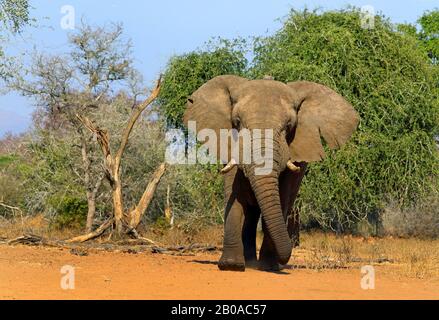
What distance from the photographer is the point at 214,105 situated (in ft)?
37.2

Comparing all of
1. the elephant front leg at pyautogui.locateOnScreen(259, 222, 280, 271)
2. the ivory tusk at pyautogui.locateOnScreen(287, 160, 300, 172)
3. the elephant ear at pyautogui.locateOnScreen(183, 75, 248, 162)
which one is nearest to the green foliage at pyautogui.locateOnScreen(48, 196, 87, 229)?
the elephant ear at pyautogui.locateOnScreen(183, 75, 248, 162)

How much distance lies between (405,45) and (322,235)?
456cm

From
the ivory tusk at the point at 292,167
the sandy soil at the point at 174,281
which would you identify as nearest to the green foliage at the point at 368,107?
the sandy soil at the point at 174,281

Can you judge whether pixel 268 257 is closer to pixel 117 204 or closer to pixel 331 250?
pixel 331 250

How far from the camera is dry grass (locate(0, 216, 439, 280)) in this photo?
12.4 m

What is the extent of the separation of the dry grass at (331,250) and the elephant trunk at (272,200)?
5.66 feet

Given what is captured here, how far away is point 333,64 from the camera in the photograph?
18609 millimetres

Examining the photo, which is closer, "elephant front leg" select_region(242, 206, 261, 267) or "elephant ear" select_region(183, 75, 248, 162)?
"elephant ear" select_region(183, 75, 248, 162)

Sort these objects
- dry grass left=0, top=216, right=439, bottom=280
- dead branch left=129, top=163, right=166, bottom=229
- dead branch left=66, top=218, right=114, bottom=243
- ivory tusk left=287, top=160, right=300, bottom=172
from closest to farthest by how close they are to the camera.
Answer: ivory tusk left=287, top=160, right=300, bottom=172, dry grass left=0, top=216, right=439, bottom=280, dead branch left=66, top=218, right=114, bottom=243, dead branch left=129, top=163, right=166, bottom=229

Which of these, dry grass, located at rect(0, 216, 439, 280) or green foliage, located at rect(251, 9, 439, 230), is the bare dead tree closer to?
dry grass, located at rect(0, 216, 439, 280)

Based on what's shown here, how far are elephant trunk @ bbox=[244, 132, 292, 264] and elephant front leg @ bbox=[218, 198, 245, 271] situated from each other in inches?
23.0

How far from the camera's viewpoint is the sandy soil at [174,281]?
8.59 meters

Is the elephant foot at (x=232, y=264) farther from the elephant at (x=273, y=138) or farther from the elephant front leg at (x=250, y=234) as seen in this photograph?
the elephant front leg at (x=250, y=234)

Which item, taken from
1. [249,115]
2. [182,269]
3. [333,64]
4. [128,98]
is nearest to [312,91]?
[249,115]
